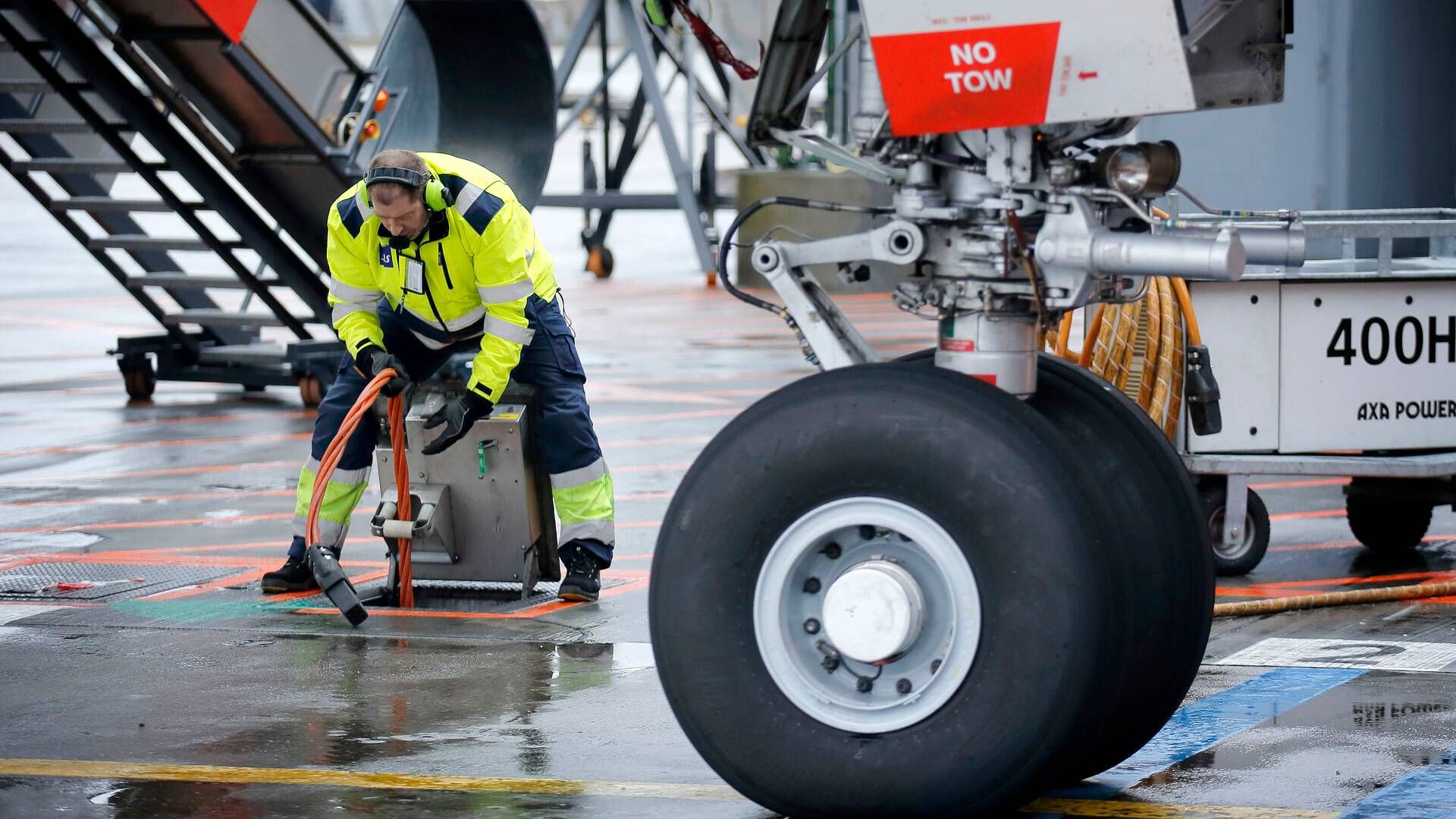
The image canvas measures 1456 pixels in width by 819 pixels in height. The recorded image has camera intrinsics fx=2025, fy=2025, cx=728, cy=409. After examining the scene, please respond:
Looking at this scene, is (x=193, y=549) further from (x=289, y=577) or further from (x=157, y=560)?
(x=289, y=577)

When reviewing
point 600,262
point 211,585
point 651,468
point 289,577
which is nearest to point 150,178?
point 651,468

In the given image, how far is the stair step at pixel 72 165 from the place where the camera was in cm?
1266

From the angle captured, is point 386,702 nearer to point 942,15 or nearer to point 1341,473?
point 942,15

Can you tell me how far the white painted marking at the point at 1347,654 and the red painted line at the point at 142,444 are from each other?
6.31 meters

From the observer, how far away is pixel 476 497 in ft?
24.2

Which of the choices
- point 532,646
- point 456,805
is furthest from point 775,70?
point 532,646

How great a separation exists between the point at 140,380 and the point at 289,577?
21.5 ft

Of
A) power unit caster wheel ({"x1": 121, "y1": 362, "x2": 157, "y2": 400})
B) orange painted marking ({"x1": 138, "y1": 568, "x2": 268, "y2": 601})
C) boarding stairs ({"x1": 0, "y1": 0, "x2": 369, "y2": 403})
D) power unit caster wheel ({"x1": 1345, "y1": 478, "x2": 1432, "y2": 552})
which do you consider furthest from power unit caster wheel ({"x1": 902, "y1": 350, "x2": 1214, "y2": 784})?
power unit caster wheel ({"x1": 121, "y1": 362, "x2": 157, "y2": 400})

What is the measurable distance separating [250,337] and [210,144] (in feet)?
6.59

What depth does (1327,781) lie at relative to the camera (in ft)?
15.9

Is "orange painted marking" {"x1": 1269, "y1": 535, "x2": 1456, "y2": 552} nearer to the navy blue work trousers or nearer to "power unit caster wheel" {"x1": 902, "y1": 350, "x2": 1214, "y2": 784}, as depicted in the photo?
the navy blue work trousers

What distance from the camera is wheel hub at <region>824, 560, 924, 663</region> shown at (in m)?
4.28

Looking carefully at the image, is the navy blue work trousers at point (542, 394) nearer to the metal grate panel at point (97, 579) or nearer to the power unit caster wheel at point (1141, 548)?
the metal grate panel at point (97, 579)

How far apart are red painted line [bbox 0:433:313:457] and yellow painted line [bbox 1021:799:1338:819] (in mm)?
7187
